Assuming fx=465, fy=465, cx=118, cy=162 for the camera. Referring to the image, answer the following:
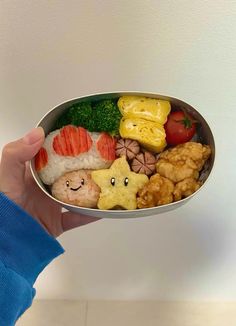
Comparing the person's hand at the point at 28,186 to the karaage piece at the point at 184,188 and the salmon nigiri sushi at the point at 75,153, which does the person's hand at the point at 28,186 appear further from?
the karaage piece at the point at 184,188

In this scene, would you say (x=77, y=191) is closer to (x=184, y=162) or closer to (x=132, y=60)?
(x=184, y=162)

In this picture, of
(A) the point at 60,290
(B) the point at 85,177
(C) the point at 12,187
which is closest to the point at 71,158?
(B) the point at 85,177

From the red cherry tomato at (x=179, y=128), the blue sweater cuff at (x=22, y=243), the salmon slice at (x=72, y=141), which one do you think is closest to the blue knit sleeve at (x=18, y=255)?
the blue sweater cuff at (x=22, y=243)

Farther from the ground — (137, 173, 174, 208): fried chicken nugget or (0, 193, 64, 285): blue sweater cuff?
(137, 173, 174, 208): fried chicken nugget

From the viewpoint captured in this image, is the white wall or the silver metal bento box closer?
the silver metal bento box

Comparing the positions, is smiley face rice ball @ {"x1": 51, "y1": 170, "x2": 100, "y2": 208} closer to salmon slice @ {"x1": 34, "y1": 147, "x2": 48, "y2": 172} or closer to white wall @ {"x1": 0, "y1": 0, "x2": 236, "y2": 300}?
salmon slice @ {"x1": 34, "y1": 147, "x2": 48, "y2": 172}

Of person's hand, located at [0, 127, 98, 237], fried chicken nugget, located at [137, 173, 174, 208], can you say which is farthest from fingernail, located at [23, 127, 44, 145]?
fried chicken nugget, located at [137, 173, 174, 208]
